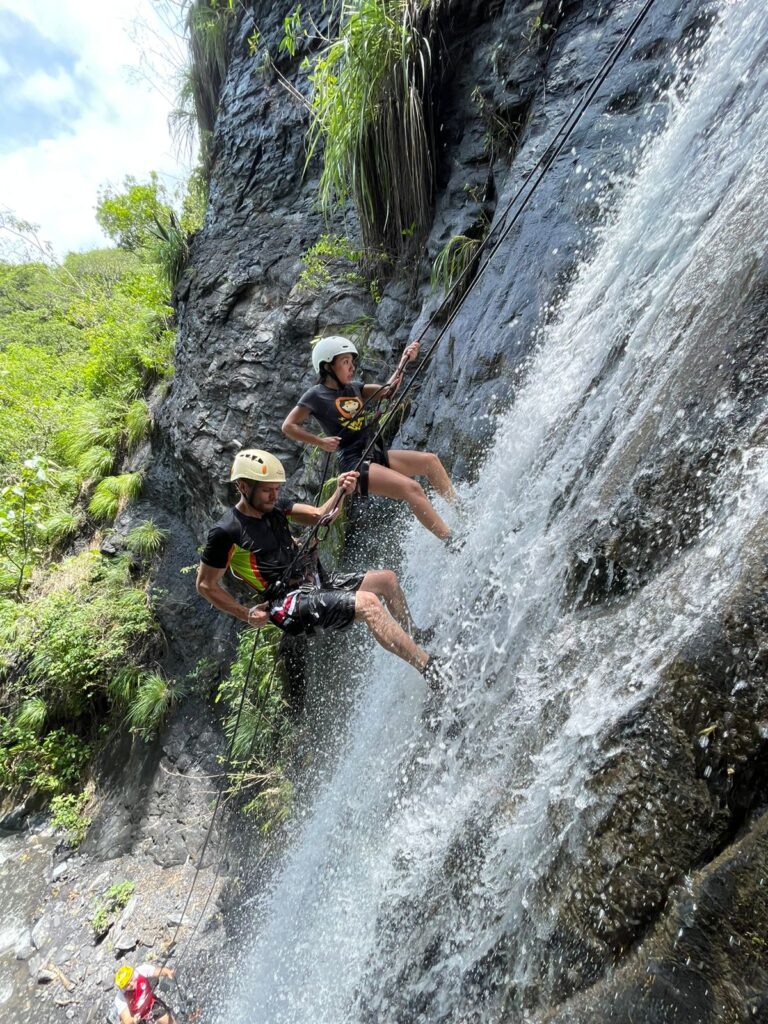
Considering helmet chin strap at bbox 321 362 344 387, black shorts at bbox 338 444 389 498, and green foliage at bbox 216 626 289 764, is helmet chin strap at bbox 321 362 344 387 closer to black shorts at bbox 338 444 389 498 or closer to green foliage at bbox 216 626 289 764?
black shorts at bbox 338 444 389 498

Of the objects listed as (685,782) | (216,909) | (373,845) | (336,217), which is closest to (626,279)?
(685,782)

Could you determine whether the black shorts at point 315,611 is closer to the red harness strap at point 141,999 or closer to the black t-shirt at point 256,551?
the black t-shirt at point 256,551

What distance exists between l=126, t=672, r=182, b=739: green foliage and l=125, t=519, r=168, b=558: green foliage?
6.02 feet

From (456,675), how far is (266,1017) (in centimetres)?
304

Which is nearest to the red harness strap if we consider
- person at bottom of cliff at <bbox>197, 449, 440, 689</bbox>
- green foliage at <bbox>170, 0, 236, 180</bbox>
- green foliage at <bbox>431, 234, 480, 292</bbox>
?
person at bottom of cliff at <bbox>197, 449, 440, 689</bbox>

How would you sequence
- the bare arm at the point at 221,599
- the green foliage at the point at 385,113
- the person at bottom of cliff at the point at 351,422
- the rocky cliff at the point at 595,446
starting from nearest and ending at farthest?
the rocky cliff at the point at 595,446 < the bare arm at the point at 221,599 < the person at bottom of cliff at the point at 351,422 < the green foliage at the point at 385,113

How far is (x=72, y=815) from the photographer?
773cm

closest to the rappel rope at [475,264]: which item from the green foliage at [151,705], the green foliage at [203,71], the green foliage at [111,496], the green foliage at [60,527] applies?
the green foliage at [151,705]

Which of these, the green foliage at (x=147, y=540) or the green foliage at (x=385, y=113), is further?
the green foliage at (x=147, y=540)

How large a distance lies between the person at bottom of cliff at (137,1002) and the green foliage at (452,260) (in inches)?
260

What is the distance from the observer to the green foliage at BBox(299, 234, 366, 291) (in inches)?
256

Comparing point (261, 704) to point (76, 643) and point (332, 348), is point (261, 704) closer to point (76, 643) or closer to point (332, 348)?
point (76, 643)

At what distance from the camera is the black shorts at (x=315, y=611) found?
362 cm

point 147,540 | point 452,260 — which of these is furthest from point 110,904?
point 452,260
